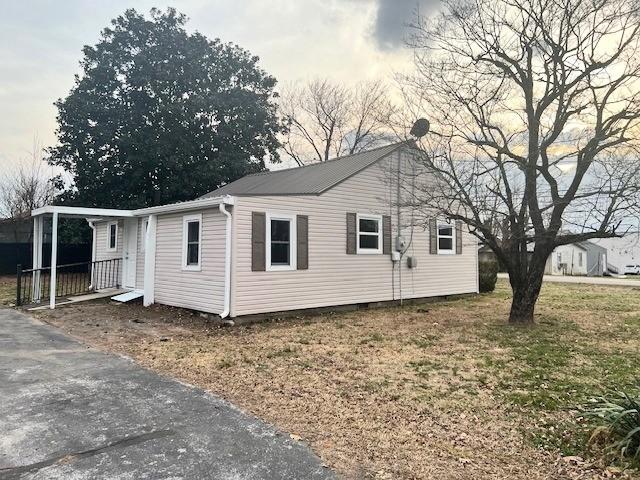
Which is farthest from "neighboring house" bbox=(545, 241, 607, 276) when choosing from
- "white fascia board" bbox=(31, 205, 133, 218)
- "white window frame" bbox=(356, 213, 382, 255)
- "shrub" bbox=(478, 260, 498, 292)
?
"white fascia board" bbox=(31, 205, 133, 218)

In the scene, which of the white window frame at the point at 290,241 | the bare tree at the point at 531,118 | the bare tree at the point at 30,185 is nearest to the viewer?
the bare tree at the point at 531,118

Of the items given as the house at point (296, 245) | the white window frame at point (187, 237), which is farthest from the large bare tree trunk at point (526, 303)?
the white window frame at point (187, 237)

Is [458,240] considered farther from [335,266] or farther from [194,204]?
[194,204]

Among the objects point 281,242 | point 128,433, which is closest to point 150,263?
point 281,242

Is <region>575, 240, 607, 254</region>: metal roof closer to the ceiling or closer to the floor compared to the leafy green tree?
closer to the floor

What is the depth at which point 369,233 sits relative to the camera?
11672 millimetres

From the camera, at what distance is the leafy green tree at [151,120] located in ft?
64.3

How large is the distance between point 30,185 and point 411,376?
2684cm

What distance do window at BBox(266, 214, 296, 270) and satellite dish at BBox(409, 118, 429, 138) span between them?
130 inches

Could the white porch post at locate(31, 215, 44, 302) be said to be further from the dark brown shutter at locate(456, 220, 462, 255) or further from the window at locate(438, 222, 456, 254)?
the dark brown shutter at locate(456, 220, 462, 255)

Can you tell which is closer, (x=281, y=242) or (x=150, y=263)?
(x=281, y=242)

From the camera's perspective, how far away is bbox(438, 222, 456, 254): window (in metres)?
13.6

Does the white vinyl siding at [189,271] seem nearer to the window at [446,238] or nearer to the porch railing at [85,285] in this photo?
the porch railing at [85,285]

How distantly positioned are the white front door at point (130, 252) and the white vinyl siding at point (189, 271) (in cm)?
177
